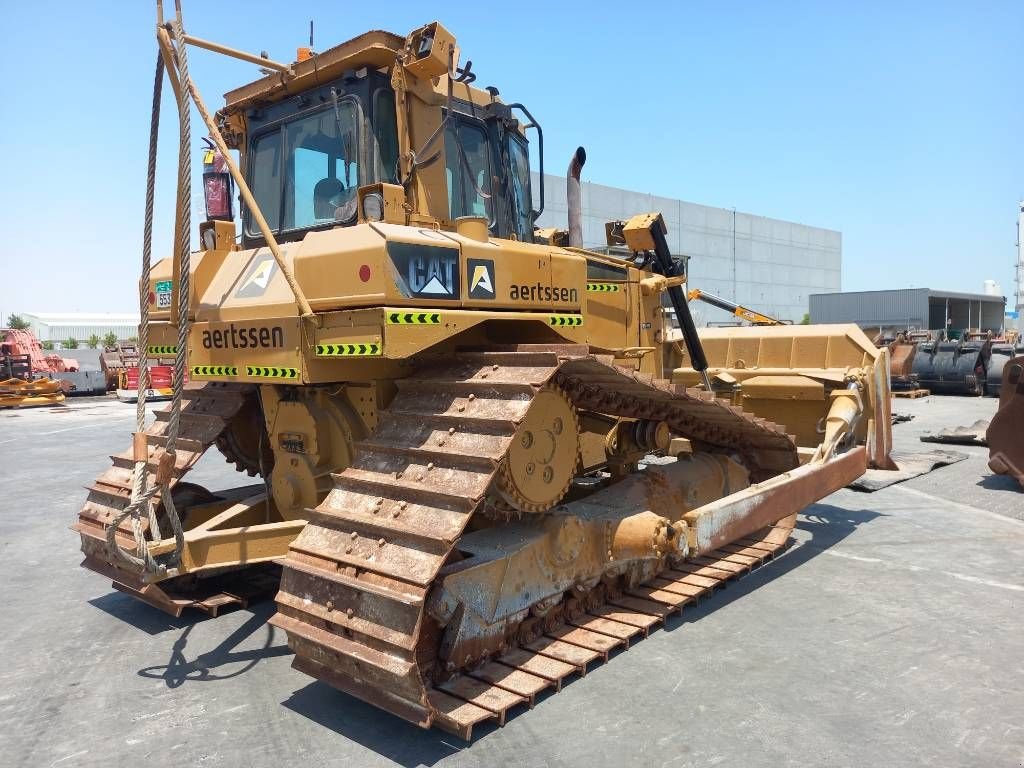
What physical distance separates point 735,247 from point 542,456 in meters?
50.0

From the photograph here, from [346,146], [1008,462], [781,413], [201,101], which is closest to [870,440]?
[781,413]

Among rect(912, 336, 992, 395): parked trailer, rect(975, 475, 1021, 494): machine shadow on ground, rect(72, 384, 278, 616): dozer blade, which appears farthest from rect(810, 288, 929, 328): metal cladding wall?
rect(72, 384, 278, 616): dozer blade

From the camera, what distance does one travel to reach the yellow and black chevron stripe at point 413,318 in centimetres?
382

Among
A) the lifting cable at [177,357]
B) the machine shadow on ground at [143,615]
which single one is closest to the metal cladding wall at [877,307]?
the machine shadow on ground at [143,615]

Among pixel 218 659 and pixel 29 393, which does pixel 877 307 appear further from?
pixel 218 659

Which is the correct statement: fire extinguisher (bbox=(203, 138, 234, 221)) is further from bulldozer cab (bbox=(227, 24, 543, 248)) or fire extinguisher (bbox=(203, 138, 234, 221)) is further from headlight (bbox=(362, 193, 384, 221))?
headlight (bbox=(362, 193, 384, 221))

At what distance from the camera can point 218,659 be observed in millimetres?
4457

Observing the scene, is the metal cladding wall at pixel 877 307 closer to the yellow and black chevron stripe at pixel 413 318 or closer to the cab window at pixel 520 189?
the cab window at pixel 520 189

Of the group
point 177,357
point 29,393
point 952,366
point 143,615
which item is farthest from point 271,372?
point 29,393

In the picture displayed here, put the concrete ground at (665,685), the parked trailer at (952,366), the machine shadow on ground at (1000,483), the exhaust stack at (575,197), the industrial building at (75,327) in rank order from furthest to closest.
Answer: the industrial building at (75,327) → the parked trailer at (952,366) → the machine shadow on ground at (1000,483) → the exhaust stack at (575,197) → the concrete ground at (665,685)

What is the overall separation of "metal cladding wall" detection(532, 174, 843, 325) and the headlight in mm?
32398

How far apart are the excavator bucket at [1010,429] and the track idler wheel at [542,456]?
631cm

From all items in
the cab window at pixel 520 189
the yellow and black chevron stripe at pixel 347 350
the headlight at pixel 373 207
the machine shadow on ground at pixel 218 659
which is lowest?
the machine shadow on ground at pixel 218 659

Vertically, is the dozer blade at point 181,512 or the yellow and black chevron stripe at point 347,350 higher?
the yellow and black chevron stripe at point 347,350
